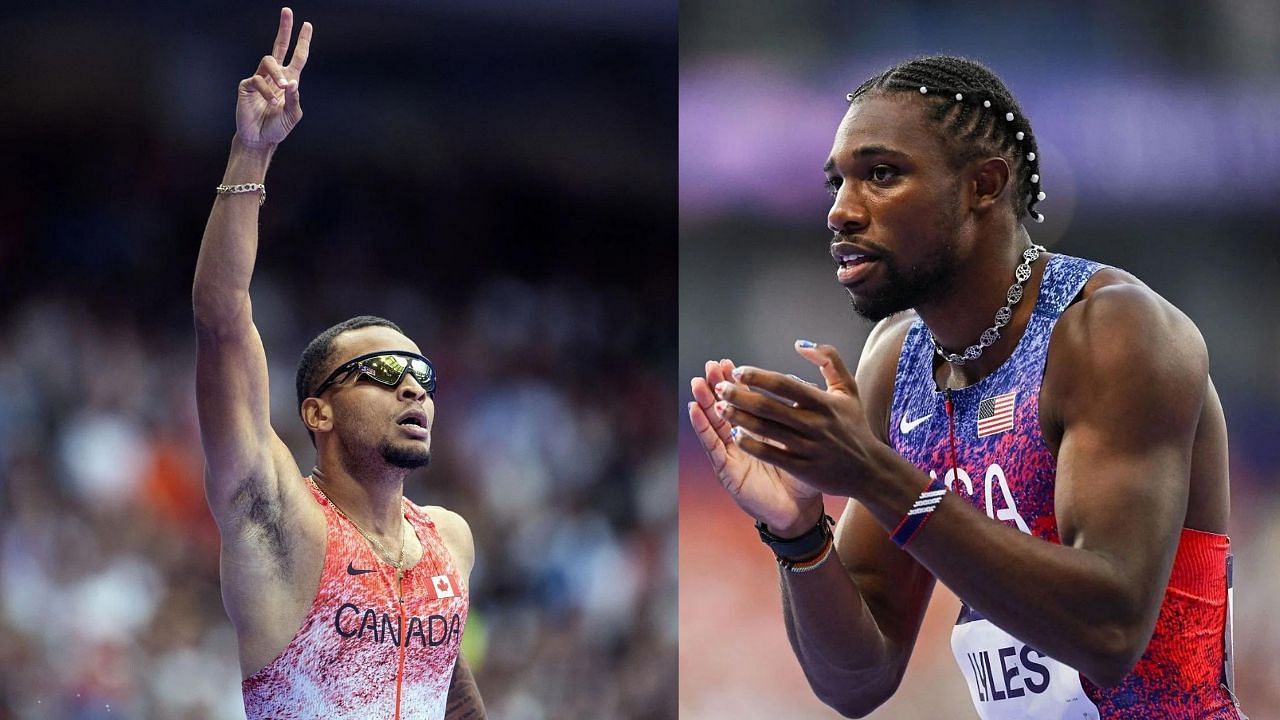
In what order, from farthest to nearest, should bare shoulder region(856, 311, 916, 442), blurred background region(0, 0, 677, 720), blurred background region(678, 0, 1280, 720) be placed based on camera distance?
blurred background region(678, 0, 1280, 720)
blurred background region(0, 0, 677, 720)
bare shoulder region(856, 311, 916, 442)

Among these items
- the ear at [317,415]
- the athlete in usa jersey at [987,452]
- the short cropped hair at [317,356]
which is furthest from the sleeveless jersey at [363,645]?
the athlete in usa jersey at [987,452]

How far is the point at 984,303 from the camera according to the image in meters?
2.34

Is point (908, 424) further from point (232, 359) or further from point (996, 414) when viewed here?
point (232, 359)

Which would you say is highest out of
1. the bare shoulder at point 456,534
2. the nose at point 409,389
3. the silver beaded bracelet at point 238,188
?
the silver beaded bracelet at point 238,188

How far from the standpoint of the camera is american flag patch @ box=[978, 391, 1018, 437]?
224 cm

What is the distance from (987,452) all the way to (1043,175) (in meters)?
2.87

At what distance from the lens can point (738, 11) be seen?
5004mm

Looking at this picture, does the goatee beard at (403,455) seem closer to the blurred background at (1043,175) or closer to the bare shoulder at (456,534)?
the bare shoulder at (456,534)

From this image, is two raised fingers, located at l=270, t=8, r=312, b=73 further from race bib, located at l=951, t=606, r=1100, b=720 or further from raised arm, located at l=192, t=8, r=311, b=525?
race bib, located at l=951, t=606, r=1100, b=720

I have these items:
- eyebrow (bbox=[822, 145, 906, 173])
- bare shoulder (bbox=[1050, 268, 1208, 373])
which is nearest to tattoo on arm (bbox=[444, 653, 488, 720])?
eyebrow (bbox=[822, 145, 906, 173])

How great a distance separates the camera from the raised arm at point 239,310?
3.27 meters

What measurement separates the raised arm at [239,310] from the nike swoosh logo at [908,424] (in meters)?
1.77

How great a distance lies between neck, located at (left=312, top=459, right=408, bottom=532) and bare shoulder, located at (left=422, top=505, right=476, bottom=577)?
0.77 ft

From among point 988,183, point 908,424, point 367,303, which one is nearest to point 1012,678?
point 908,424
